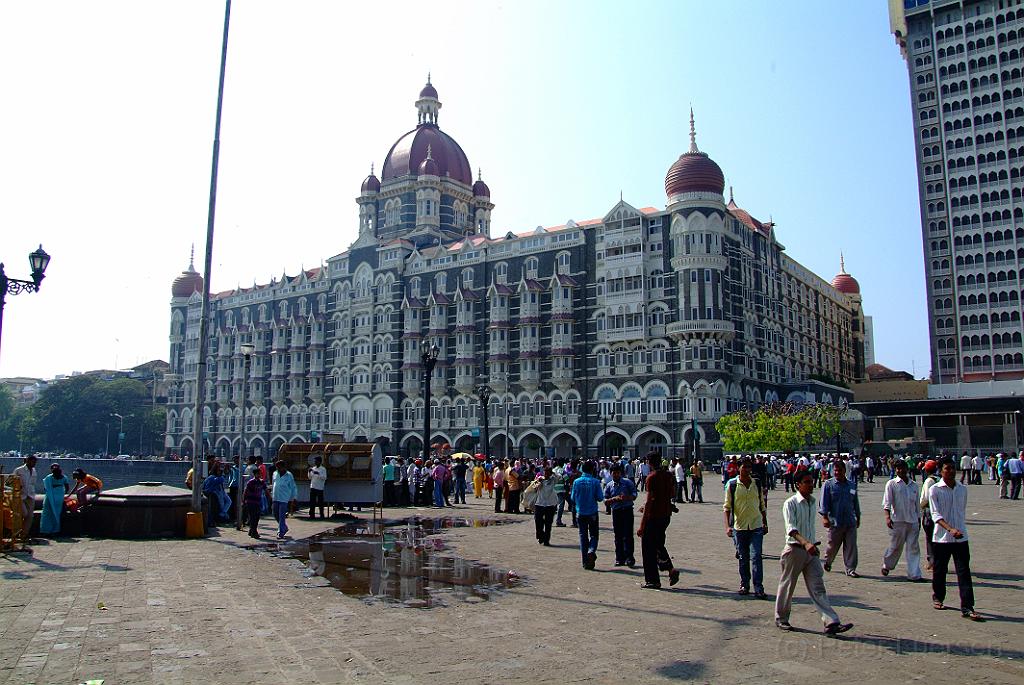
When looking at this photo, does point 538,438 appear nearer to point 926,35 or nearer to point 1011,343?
point 1011,343

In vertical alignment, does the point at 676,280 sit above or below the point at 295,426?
above

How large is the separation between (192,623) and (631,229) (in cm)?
5300

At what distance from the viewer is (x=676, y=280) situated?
187 ft

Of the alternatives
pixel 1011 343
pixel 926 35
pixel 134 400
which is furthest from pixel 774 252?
pixel 134 400

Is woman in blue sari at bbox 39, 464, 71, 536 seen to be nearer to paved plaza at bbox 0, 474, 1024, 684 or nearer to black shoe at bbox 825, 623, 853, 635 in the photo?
paved plaza at bbox 0, 474, 1024, 684

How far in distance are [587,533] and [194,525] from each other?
836 centimetres

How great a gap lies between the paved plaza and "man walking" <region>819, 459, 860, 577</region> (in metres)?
0.32

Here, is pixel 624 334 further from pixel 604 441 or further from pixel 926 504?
pixel 926 504

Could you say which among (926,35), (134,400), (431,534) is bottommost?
(431,534)

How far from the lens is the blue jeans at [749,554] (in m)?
10.3

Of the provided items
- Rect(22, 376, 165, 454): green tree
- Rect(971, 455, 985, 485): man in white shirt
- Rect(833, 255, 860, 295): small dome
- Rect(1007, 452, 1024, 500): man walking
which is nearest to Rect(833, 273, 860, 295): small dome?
Rect(833, 255, 860, 295): small dome

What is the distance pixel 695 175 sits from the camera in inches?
2242

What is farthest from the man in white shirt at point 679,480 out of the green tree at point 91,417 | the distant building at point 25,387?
the distant building at point 25,387

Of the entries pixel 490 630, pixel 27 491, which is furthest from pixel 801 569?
pixel 27 491
